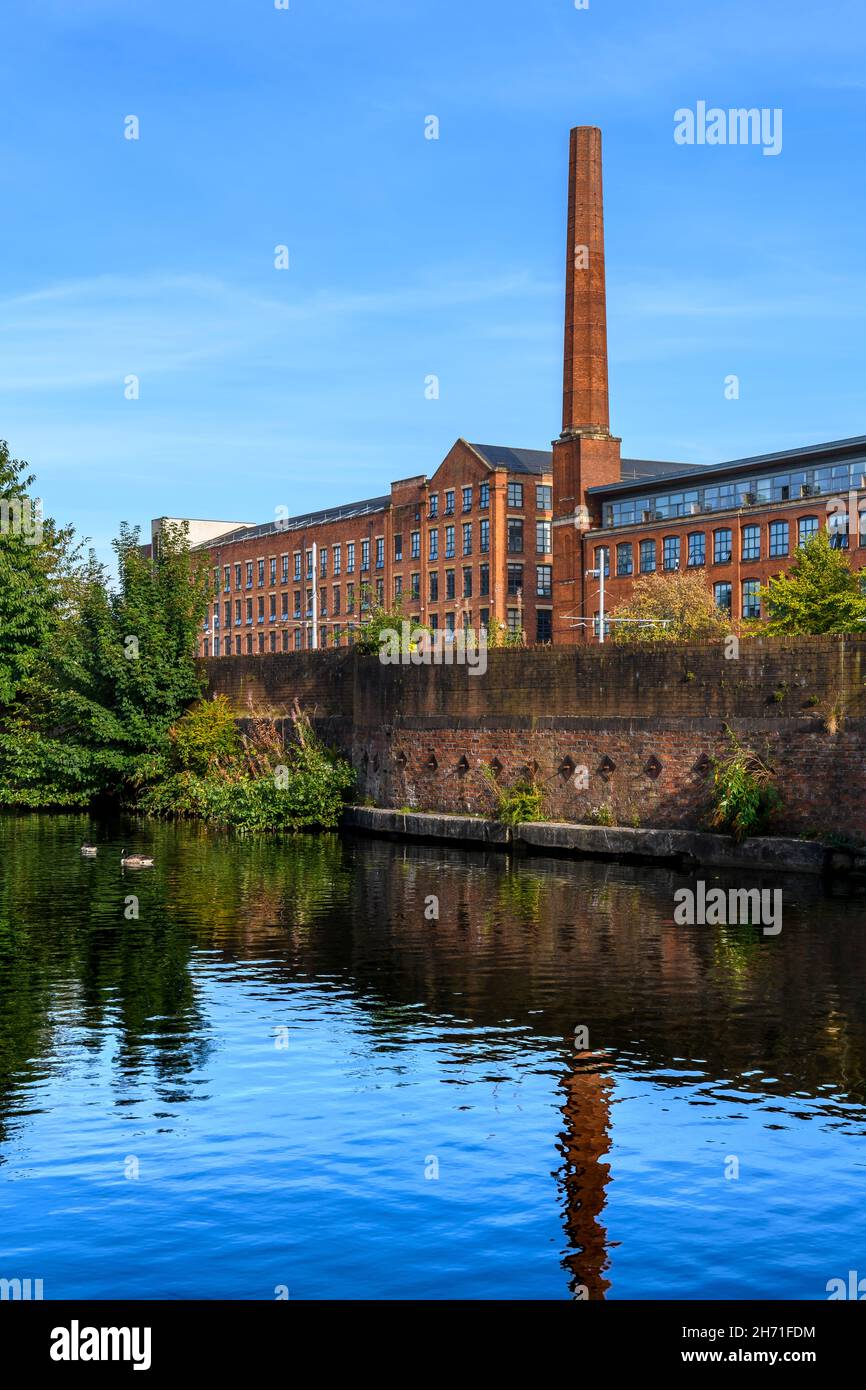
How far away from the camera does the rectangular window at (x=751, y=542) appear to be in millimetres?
68875

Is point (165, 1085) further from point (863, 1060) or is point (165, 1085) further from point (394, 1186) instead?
point (863, 1060)

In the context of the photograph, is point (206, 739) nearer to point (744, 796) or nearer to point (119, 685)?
point (119, 685)

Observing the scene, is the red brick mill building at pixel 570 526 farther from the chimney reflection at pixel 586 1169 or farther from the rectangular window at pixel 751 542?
the chimney reflection at pixel 586 1169

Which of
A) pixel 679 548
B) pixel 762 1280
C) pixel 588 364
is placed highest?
pixel 588 364

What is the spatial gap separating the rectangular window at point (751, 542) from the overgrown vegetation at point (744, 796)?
148 feet

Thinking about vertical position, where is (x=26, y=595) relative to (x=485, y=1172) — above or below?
above

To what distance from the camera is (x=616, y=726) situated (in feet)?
92.0

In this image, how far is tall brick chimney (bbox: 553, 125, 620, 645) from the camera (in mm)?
63219

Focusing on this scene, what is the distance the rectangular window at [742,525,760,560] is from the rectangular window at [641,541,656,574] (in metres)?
5.78

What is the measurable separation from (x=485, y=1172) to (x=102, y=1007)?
5.59 meters

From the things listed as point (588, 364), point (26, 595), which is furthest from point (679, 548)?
point (26, 595)

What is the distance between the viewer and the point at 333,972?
51.2ft

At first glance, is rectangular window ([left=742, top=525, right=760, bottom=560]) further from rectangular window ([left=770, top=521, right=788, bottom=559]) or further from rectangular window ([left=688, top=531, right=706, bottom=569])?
rectangular window ([left=688, top=531, right=706, bottom=569])

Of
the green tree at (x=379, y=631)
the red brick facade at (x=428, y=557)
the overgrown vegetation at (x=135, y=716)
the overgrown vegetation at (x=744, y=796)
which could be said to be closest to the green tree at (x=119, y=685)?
the overgrown vegetation at (x=135, y=716)
